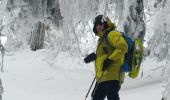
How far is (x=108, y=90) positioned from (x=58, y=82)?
486 cm

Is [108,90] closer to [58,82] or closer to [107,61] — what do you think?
[107,61]

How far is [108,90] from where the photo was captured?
24.2 feet

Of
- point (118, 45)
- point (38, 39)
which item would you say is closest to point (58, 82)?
point (118, 45)

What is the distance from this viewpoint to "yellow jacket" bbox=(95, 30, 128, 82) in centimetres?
710

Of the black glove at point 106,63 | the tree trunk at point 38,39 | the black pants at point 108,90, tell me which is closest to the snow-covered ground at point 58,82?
the black pants at point 108,90

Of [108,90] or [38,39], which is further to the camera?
[38,39]

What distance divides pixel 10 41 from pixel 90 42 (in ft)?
19.4

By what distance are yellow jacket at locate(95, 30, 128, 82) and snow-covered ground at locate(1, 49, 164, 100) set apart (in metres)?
2.12

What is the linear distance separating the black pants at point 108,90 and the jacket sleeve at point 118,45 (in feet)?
1.40

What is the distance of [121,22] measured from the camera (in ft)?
37.1

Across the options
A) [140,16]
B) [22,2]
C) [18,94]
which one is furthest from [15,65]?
[22,2]

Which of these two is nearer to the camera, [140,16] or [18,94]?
[18,94]

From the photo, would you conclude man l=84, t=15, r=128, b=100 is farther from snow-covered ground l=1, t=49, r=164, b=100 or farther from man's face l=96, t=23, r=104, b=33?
snow-covered ground l=1, t=49, r=164, b=100

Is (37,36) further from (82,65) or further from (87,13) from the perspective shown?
(87,13)
